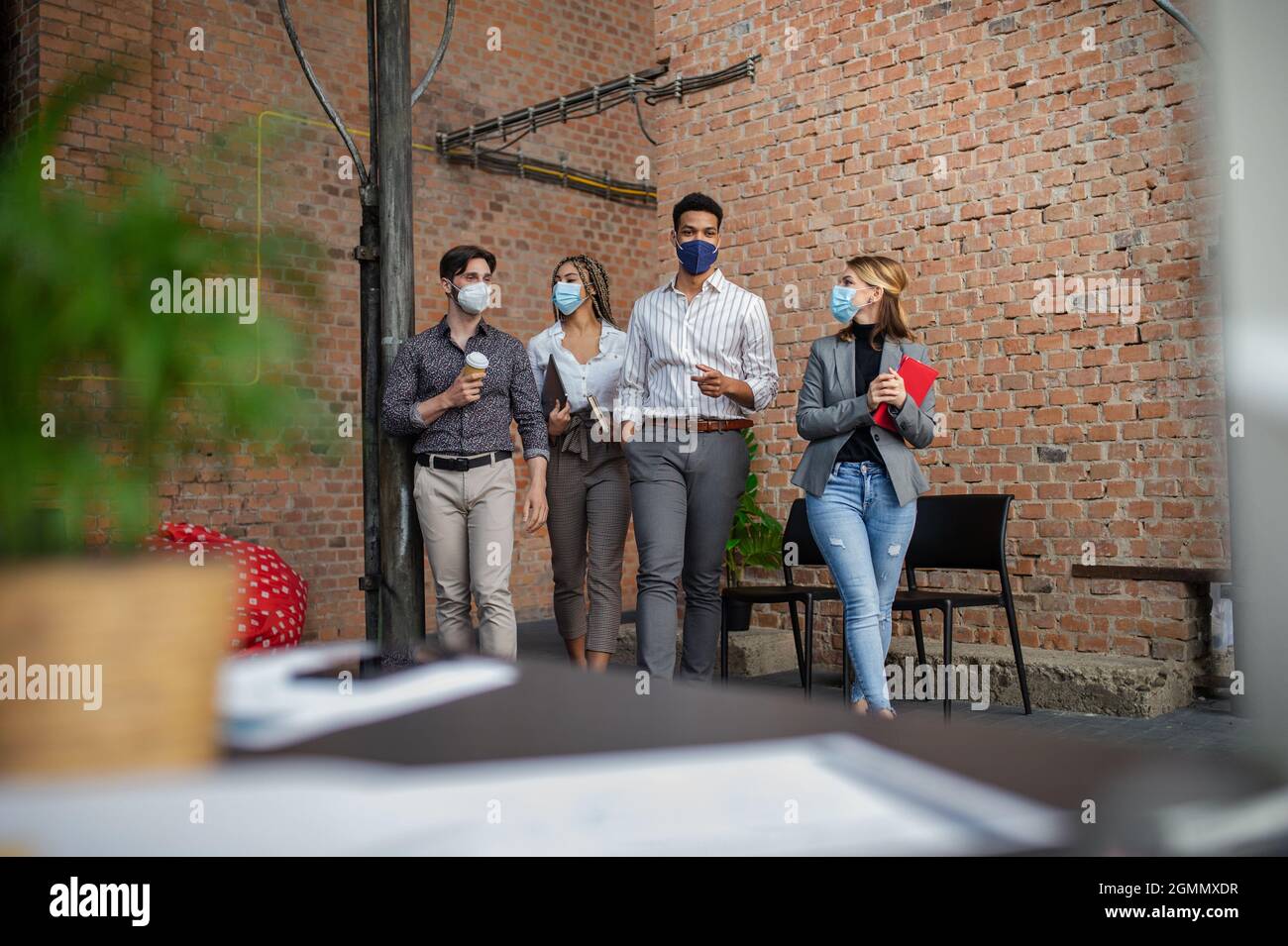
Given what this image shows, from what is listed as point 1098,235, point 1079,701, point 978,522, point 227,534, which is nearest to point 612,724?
point 978,522

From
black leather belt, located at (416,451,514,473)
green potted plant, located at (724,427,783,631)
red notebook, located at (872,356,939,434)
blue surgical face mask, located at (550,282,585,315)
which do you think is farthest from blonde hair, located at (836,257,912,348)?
green potted plant, located at (724,427,783,631)

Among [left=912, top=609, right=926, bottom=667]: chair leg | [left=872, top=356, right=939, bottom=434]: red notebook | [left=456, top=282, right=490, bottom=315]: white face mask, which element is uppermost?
[left=456, top=282, right=490, bottom=315]: white face mask

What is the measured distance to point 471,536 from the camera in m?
3.50

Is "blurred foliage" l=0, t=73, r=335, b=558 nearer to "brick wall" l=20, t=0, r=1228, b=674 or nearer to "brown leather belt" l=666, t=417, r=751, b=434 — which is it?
"brown leather belt" l=666, t=417, r=751, b=434

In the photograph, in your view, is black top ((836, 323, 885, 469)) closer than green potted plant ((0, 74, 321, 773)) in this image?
No

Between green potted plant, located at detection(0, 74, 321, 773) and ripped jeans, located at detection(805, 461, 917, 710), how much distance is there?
9.26 ft

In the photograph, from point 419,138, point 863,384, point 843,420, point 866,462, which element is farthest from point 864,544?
point 419,138

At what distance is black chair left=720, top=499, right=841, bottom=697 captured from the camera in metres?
4.00

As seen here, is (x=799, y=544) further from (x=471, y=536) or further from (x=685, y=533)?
(x=471, y=536)

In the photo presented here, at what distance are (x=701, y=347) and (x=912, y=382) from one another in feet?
2.18

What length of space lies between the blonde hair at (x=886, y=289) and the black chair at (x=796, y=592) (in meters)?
0.86

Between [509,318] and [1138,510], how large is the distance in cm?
462

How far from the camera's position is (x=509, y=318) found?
775 centimetres

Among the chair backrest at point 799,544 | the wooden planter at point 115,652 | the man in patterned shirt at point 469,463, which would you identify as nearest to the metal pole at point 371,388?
the man in patterned shirt at point 469,463
